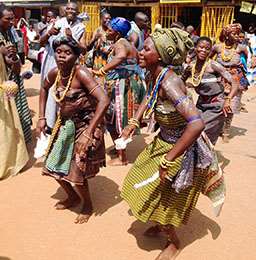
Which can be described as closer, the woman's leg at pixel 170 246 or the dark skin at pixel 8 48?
the woman's leg at pixel 170 246

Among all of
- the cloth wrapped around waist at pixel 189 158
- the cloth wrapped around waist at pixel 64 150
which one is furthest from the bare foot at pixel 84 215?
the cloth wrapped around waist at pixel 189 158

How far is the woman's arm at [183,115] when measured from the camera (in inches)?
91.6

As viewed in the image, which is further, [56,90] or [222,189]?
[56,90]

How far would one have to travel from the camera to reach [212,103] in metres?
4.59

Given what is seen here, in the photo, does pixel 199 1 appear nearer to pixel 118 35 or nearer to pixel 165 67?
pixel 118 35

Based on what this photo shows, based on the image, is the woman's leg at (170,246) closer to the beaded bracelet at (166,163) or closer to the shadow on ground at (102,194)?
the beaded bracelet at (166,163)

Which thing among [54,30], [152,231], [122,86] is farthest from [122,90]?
[152,231]

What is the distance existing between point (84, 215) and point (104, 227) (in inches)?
9.3

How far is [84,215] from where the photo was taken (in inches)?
136

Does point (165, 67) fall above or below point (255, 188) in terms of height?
above

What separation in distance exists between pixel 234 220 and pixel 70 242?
62.6 inches

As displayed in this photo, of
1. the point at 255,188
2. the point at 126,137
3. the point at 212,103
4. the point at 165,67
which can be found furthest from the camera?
the point at 212,103

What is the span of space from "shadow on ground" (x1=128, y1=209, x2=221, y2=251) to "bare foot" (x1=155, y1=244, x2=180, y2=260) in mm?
150

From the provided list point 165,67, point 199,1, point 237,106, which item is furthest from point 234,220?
point 199,1
